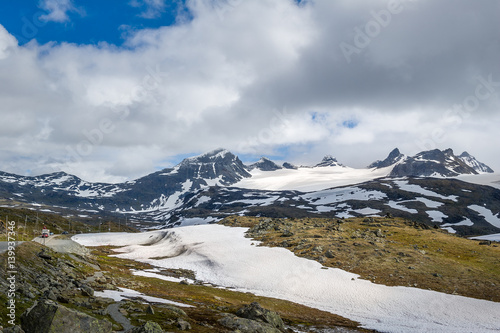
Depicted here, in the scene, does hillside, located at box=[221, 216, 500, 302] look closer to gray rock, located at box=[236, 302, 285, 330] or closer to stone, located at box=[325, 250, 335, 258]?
stone, located at box=[325, 250, 335, 258]

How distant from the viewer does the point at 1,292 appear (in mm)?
21234

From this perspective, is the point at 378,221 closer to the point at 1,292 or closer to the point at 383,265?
the point at 383,265

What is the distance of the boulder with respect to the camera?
55.1 ft

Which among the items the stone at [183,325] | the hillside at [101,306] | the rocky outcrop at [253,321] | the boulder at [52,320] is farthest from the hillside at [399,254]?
the boulder at [52,320]

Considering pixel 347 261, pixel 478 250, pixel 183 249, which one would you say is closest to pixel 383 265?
pixel 347 261

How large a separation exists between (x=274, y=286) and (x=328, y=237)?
36.8 m

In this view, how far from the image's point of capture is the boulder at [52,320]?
55.1 ft

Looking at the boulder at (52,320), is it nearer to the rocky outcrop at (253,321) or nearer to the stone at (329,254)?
the rocky outcrop at (253,321)

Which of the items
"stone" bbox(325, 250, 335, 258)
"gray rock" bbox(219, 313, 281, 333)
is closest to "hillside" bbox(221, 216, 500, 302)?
"stone" bbox(325, 250, 335, 258)

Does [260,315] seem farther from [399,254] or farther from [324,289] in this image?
[399,254]

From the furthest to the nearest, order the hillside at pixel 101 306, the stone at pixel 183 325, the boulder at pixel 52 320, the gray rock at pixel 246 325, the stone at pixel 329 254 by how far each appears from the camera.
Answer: the stone at pixel 329 254
the gray rock at pixel 246 325
the stone at pixel 183 325
the hillside at pixel 101 306
the boulder at pixel 52 320

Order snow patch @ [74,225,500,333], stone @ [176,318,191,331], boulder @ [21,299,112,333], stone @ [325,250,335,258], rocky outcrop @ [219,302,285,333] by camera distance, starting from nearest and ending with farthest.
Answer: boulder @ [21,299,112,333]
stone @ [176,318,191,331]
rocky outcrop @ [219,302,285,333]
snow patch @ [74,225,500,333]
stone @ [325,250,335,258]

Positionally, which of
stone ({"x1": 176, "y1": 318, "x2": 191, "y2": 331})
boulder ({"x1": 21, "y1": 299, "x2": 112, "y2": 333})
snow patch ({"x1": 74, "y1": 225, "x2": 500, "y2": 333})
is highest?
boulder ({"x1": 21, "y1": 299, "x2": 112, "y2": 333})

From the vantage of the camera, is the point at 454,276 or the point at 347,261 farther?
the point at 347,261
